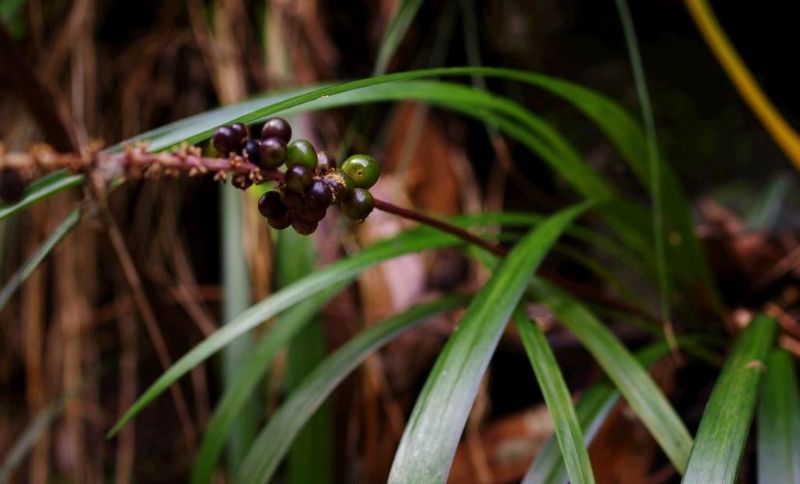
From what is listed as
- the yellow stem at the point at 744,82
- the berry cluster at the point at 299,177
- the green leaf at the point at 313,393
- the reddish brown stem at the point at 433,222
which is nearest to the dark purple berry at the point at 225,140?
the berry cluster at the point at 299,177

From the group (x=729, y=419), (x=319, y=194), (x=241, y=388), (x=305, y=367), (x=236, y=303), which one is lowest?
(x=729, y=419)

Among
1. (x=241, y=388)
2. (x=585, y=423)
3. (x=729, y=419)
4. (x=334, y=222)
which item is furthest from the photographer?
(x=334, y=222)

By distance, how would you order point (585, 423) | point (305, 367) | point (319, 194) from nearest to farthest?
point (319, 194)
point (585, 423)
point (305, 367)

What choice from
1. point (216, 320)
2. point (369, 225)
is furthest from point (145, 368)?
point (369, 225)

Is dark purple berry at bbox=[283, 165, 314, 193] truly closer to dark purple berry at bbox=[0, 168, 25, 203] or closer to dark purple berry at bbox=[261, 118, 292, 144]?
dark purple berry at bbox=[261, 118, 292, 144]

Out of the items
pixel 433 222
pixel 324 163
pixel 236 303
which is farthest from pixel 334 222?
pixel 324 163

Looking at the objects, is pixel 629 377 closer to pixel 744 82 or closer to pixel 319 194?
pixel 319 194

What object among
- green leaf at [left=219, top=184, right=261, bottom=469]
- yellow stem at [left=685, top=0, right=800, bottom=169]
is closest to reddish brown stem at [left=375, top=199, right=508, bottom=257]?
green leaf at [left=219, top=184, right=261, bottom=469]

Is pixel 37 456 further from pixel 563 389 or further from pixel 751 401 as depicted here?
pixel 751 401
